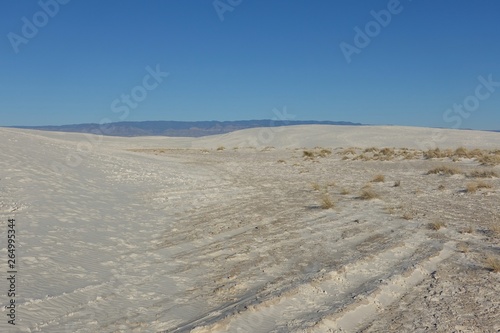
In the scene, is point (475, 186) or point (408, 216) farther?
point (475, 186)

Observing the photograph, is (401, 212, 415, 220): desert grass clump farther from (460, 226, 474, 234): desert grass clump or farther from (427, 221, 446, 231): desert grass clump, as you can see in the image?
(460, 226, 474, 234): desert grass clump

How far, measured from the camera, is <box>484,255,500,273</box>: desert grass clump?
18.0ft

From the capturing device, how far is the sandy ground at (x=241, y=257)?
418cm

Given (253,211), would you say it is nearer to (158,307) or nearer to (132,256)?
(132,256)

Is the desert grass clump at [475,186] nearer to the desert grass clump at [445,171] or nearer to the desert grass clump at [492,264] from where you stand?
the desert grass clump at [445,171]

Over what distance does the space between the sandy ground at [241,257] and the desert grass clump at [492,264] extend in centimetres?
12

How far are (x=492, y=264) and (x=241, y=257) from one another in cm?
333

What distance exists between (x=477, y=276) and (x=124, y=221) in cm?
609

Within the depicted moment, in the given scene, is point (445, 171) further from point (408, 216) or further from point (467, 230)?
point (467, 230)

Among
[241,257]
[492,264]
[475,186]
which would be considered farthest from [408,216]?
[475,186]

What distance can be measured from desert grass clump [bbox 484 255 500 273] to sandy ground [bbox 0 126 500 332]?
12 cm

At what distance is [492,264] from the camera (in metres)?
5.58

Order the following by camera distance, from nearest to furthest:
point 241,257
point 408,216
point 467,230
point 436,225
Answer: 1. point 241,257
2. point 467,230
3. point 436,225
4. point 408,216

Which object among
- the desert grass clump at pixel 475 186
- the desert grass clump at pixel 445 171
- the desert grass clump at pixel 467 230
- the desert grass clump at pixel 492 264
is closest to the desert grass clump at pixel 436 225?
the desert grass clump at pixel 467 230
